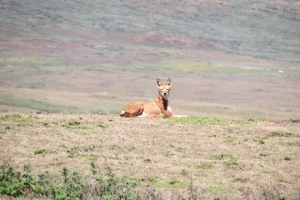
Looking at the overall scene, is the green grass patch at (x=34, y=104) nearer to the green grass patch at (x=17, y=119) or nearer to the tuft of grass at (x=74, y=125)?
the green grass patch at (x=17, y=119)

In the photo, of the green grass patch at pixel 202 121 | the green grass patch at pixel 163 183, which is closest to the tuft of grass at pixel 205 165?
the green grass patch at pixel 163 183

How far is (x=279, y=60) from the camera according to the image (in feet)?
349

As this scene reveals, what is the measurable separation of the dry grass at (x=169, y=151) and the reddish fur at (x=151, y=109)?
3.06 feet

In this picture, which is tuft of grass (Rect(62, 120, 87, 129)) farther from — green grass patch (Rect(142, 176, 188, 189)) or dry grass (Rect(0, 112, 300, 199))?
green grass patch (Rect(142, 176, 188, 189))

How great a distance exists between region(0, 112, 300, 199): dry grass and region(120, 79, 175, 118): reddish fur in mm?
932

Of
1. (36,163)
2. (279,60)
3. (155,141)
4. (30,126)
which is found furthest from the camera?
(279,60)

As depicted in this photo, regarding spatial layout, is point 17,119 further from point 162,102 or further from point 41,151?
point 162,102

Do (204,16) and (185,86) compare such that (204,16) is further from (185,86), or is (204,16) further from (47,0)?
(185,86)

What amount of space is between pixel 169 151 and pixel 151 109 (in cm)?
578

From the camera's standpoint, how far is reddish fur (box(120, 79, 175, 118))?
1997cm

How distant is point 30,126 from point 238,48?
333ft

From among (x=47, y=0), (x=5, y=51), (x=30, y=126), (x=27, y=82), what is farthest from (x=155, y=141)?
(x=47, y=0)

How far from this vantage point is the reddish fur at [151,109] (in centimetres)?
1997

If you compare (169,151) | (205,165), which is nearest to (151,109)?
(169,151)
